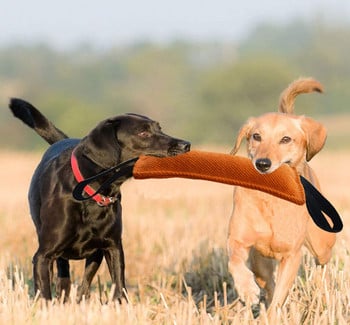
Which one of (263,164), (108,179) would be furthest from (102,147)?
(263,164)

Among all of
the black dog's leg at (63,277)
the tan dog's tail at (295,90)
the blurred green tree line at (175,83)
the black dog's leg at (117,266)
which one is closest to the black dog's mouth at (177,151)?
the black dog's leg at (117,266)

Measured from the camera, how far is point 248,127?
610 cm

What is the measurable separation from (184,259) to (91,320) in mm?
3795

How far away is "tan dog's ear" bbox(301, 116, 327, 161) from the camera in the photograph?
19.9 ft

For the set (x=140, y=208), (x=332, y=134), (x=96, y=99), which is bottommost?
(x=140, y=208)

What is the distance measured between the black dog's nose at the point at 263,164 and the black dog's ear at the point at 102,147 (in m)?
1.01

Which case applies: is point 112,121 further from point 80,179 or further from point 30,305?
point 30,305

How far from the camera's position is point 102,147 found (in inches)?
231

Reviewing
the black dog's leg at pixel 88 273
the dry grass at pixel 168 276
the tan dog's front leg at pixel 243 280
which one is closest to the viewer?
the dry grass at pixel 168 276

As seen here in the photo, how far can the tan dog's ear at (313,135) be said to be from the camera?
19.9 ft

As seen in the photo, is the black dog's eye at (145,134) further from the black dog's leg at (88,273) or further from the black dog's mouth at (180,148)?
the black dog's leg at (88,273)

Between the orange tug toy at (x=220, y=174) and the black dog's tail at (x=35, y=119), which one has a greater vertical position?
the black dog's tail at (x=35, y=119)

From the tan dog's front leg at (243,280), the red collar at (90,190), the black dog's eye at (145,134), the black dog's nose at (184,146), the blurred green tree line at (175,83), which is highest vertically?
the blurred green tree line at (175,83)

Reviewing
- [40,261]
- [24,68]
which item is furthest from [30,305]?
[24,68]
